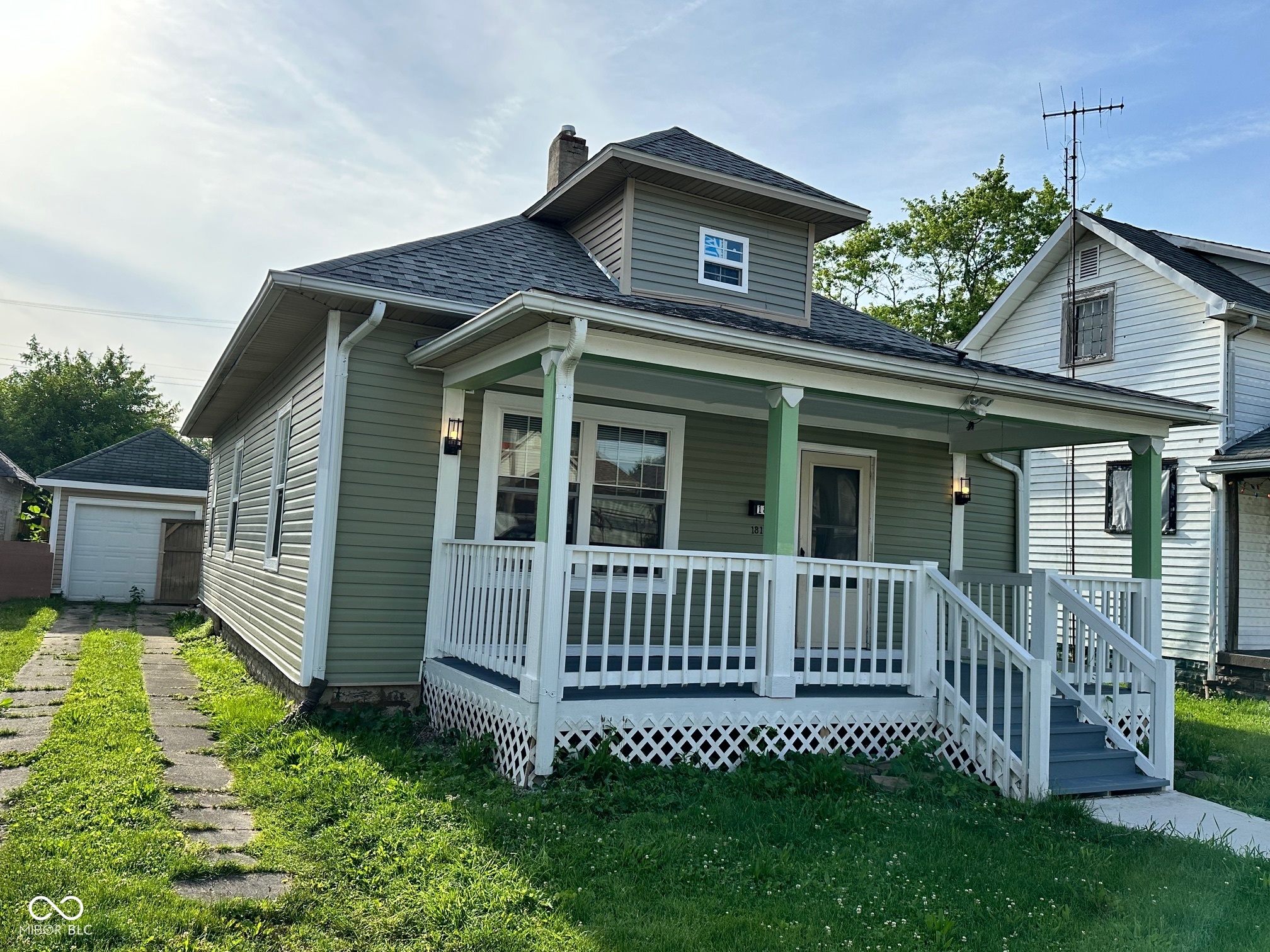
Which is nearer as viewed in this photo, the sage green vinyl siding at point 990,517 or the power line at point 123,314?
the sage green vinyl siding at point 990,517

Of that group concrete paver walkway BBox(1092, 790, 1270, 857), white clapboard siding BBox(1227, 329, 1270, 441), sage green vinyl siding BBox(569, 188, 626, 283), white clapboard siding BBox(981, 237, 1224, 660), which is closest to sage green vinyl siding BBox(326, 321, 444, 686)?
sage green vinyl siding BBox(569, 188, 626, 283)

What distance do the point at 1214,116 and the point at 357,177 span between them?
12205mm

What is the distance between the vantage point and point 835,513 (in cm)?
962

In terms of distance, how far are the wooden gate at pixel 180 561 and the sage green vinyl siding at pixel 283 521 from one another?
5.18 meters

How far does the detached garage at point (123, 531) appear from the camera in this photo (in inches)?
731

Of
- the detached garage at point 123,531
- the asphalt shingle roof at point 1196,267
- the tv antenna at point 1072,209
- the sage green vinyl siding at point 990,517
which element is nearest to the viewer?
the sage green vinyl siding at point 990,517

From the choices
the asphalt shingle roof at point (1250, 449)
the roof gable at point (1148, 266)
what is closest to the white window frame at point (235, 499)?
the roof gable at point (1148, 266)

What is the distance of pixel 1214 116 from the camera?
1333 centimetres

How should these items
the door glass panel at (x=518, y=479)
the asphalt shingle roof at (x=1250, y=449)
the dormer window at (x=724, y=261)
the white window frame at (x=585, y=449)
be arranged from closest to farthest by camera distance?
the white window frame at (x=585, y=449) → the door glass panel at (x=518, y=479) → the dormer window at (x=724, y=261) → the asphalt shingle roof at (x=1250, y=449)

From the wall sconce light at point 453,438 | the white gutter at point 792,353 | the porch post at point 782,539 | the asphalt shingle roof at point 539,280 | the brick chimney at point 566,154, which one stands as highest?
the brick chimney at point 566,154

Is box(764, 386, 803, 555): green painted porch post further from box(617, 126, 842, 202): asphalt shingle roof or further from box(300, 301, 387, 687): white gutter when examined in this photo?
box(617, 126, 842, 202): asphalt shingle roof

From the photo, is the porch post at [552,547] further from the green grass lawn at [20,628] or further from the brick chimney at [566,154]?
Result: the brick chimney at [566,154]

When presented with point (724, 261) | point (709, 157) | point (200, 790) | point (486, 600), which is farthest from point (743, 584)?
point (709, 157)

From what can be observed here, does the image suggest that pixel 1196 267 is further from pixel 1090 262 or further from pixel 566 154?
pixel 566 154
